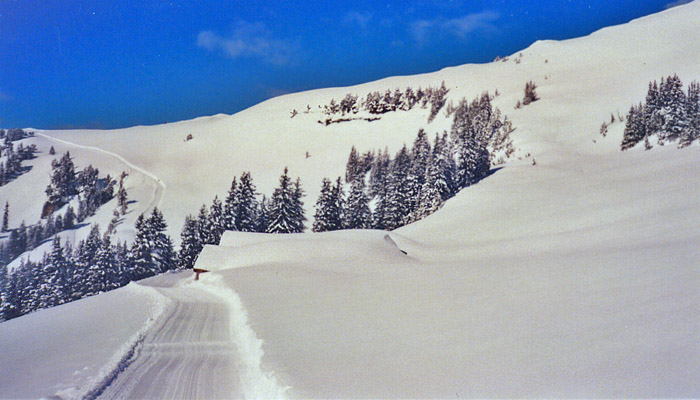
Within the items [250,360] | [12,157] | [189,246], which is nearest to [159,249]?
[189,246]

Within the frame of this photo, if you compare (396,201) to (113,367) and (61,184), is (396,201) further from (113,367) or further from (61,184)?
(61,184)

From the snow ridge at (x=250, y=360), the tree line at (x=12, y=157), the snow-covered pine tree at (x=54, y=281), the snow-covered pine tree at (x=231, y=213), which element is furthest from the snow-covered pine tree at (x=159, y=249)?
the tree line at (x=12, y=157)

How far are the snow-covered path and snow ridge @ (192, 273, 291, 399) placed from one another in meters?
0.15

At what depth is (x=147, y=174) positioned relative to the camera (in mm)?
88000

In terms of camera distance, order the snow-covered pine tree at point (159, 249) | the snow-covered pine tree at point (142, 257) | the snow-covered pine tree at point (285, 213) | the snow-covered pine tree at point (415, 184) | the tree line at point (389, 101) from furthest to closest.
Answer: the tree line at point (389, 101) < the snow-covered pine tree at point (415, 184) < the snow-covered pine tree at point (285, 213) < the snow-covered pine tree at point (159, 249) < the snow-covered pine tree at point (142, 257)

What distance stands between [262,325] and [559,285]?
692 centimetres

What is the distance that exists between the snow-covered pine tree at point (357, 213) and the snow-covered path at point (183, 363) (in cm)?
3333

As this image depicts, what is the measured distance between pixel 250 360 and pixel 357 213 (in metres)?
37.8

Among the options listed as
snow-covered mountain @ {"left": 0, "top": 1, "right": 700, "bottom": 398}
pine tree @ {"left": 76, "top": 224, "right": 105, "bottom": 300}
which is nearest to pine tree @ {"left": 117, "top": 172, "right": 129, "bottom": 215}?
pine tree @ {"left": 76, "top": 224, "right": 105, "bottom": 300}

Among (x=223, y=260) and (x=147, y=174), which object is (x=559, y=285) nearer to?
(x=223, y=260)

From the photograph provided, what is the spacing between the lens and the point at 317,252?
854 inches

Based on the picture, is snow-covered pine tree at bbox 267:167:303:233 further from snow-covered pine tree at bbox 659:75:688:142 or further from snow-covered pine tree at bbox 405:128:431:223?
snow-covered pine tree at bbox 659:75:688:142

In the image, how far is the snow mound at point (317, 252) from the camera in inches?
783

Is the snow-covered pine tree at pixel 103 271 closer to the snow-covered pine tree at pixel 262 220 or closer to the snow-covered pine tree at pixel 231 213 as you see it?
the snow-covered pine tree at pixel 231 213
